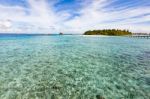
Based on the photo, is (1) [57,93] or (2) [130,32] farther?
(2) [130,32]

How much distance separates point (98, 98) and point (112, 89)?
1.35 metres

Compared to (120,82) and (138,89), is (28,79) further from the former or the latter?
(138,89)

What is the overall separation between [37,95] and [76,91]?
204cm

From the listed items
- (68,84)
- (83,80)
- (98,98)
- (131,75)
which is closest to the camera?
(98,98)

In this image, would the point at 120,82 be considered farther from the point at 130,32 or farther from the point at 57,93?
the point at 130,32

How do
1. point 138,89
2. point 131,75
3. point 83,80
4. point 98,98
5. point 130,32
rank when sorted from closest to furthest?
point 98,98 < point 138,89 < point 83,80 < point 131,75 < point 130,32

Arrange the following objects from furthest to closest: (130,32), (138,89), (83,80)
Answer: (130,32) < (83,80) < (138,89)

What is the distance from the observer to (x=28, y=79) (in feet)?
30.6

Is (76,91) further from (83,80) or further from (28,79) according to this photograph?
(28,79)

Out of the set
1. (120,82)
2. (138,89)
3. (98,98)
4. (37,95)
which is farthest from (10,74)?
(138,89)

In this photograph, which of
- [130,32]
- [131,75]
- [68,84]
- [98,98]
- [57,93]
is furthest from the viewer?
[130,32]

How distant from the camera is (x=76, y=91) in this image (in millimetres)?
7590

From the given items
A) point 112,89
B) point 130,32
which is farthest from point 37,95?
point 130,32

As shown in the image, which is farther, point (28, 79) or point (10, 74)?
point (10, 74)
